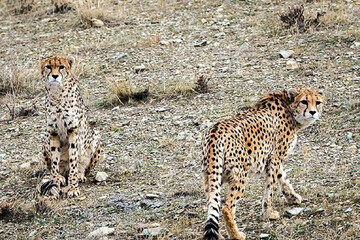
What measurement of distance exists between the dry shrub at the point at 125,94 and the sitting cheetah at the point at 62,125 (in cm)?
192

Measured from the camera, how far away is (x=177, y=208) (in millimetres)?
6340

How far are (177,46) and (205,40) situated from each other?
0.43 meters

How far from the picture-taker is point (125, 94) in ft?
30.2

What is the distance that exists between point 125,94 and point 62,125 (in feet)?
7.17

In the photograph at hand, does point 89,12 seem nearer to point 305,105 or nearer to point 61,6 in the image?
point 61,6

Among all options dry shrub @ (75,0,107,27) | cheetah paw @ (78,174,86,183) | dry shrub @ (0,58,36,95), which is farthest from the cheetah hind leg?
dry shrub @ (75,0,107,27)

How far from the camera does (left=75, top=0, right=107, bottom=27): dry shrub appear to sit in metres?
12.1

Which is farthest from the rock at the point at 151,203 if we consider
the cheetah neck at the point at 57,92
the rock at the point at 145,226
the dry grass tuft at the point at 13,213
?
the cheetah neck at the point at 57,92

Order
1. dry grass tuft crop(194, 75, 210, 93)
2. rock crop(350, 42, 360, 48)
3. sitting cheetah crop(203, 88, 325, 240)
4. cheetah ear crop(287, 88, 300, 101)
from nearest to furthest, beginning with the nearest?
sitting cheetah crop(203, 88, 325, 240) < cheetah ear crop(287, 88, 300, 101) < dry grass tuft crop(194, 75, 210, 93) < rock crop(350, 42, 360, 48)

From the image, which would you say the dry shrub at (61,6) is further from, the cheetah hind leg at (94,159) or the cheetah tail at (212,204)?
the cheetah tail at (212,204)

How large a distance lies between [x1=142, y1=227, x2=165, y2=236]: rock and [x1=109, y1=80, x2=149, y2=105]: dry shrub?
3.53 meters

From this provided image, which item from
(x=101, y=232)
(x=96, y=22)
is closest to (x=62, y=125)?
(x=101, y=232)

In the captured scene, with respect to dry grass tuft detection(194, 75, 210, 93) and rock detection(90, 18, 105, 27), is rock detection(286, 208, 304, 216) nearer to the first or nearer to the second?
dry grass tuft detection(194, 75, 210, 93)

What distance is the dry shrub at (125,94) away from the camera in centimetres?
920
